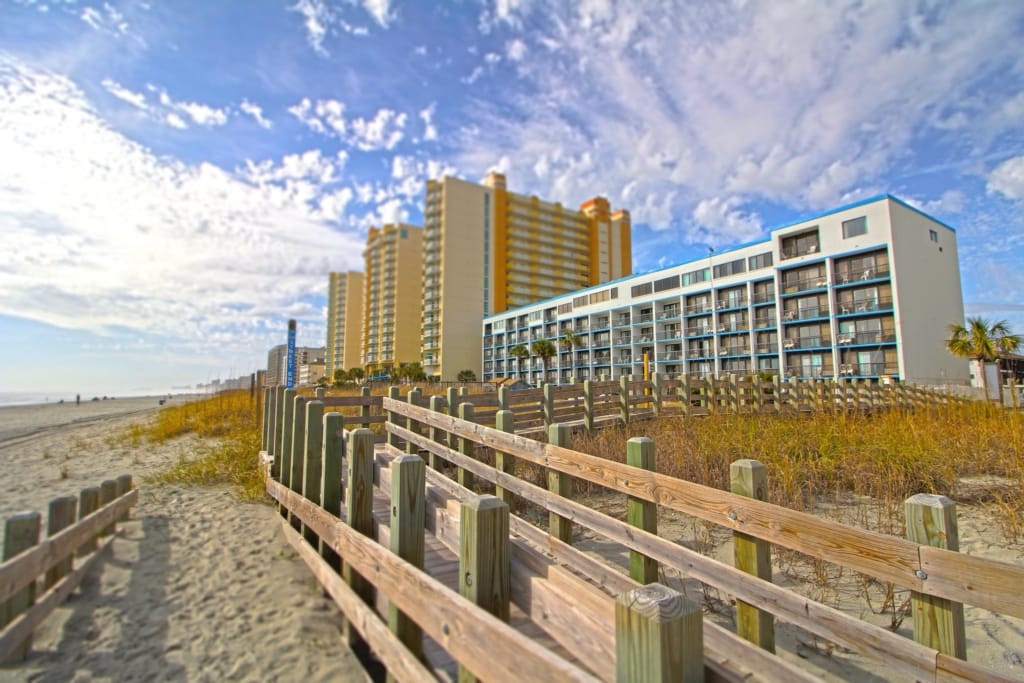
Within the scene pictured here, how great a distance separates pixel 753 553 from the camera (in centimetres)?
256

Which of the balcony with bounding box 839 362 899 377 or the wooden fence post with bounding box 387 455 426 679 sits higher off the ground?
the balcony with bounding box 839 362 899 377

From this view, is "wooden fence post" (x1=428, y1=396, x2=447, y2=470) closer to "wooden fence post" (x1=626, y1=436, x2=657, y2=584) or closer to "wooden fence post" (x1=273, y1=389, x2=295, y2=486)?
"wooden fence post" (x1=273, y1=389, x2=295, y2=486)

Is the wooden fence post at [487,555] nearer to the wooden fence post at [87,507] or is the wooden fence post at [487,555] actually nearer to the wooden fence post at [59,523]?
the wooden fence post at [59,523]

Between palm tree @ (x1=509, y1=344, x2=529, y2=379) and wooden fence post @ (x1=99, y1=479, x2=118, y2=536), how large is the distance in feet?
193

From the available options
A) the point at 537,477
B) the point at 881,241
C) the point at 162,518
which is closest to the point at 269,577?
the point at 162,518

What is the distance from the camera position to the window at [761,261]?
3862 centimetres

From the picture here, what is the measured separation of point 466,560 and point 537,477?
16.1 ft

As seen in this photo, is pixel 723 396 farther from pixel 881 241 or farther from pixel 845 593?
pixel 881 241

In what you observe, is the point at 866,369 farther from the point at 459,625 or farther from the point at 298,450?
the point at 459,625

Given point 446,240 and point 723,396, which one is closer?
point 723,396

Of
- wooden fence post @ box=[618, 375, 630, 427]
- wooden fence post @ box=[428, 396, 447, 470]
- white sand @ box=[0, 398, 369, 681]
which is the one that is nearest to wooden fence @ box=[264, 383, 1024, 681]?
white sand @ box=[0, 398, 369, 681]

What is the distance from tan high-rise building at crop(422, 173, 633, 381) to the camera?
243 ft

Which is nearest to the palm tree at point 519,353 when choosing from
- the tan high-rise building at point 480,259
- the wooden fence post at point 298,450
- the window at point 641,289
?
the tan high-rise building at point 480,259

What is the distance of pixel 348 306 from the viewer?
116 meters
